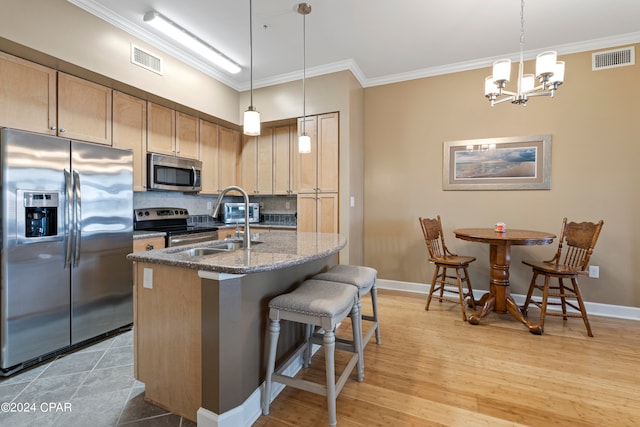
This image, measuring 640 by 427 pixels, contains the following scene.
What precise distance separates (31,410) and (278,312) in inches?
61.3

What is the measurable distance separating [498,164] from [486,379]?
2.50 m

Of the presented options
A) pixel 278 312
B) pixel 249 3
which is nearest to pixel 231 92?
pixel 249 3

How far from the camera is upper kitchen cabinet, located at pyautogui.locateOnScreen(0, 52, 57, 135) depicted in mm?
2133

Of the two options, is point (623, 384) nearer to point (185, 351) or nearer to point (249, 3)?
point (185, 351)

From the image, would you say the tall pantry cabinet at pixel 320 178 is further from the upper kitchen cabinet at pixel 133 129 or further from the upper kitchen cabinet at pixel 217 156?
the upper kitchen cabinet at pixel 133 129

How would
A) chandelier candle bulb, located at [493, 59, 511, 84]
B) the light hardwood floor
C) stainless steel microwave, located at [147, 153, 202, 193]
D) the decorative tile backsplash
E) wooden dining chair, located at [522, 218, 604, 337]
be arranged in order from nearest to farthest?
1. the light hardwood floor
2. chandelier candle bulb, located at [493, 59, 511, 84]
3. wooden dining chair, located at [522, 218, 604, 337]
4. stainless steel microwave, located at [147, 153, 202, 193]
5. the decorative tile backsplash

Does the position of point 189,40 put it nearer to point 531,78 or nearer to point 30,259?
point 30,259

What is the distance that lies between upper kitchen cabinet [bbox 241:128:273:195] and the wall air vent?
3966mm

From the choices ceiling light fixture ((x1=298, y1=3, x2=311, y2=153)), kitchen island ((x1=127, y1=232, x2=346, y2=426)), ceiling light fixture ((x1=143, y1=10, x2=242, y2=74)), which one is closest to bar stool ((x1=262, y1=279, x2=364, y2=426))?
kitchen island ((x1=127, y1=232, x2=346, y2=426))

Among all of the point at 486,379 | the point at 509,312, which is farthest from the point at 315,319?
the point at 509,312

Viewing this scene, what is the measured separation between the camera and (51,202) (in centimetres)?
216

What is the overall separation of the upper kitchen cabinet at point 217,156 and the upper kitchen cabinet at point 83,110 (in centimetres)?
122

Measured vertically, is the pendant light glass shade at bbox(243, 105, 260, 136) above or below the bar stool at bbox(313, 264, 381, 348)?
above

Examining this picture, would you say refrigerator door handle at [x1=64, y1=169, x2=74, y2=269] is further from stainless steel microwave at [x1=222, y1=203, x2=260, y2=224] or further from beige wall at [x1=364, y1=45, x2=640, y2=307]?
beige wall at [x1=364, y1=45, x2=640, y2=307]
